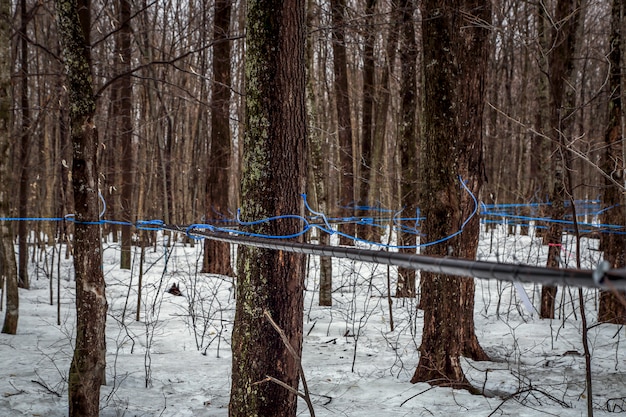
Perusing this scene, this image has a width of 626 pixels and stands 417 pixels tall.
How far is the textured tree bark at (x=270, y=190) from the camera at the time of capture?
9.84 ft

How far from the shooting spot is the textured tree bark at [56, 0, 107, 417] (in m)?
3.83

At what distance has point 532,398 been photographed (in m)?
4.46

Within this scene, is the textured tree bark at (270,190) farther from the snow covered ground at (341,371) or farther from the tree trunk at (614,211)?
the tree trunk at (614,211)

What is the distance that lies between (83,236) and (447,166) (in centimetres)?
296

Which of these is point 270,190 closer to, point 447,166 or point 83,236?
point 83,236

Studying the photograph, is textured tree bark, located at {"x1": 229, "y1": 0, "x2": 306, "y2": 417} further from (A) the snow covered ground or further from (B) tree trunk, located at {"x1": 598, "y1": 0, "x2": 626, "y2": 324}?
(B) tree trunk, located at {"x1": 598, "y1": 0, "x2": 626, "y2": 324}

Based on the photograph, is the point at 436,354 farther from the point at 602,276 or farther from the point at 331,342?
the point at 602,276

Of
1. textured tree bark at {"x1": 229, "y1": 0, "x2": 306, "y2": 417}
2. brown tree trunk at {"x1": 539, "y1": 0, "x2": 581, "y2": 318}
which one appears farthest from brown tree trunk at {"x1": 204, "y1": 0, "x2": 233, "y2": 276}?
textured tree bark at {"x1": 229, "y1": 0, "x2": 306, "y2": 417}

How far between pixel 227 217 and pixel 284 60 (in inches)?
301

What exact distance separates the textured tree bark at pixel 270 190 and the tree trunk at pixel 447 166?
1864 millimetres

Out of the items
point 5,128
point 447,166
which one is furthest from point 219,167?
point 447,166

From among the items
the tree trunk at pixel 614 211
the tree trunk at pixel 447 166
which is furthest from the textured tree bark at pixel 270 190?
the tree trunk at pixel 614 211

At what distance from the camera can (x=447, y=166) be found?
455 cm

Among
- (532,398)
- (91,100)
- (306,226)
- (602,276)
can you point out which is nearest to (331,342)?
(532,398)
